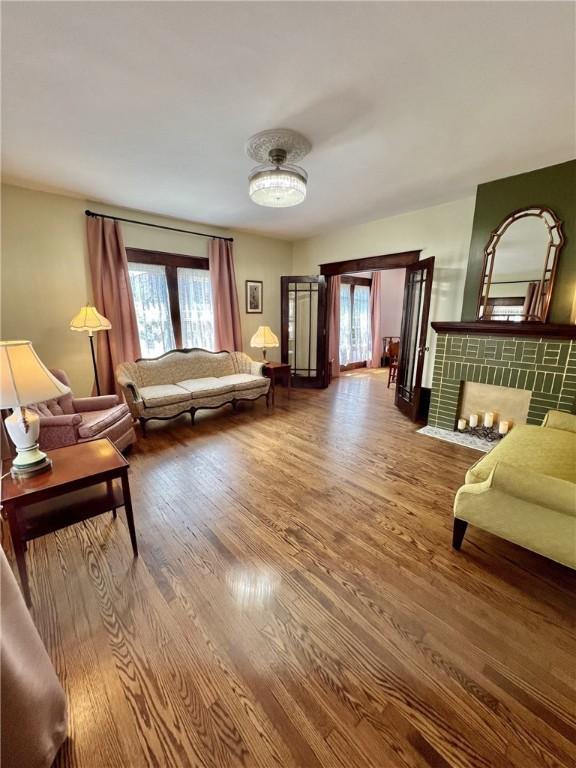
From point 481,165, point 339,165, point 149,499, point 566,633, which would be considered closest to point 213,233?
point 339,165

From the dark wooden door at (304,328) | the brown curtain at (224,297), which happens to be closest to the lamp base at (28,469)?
the brown curtain at (224,297)

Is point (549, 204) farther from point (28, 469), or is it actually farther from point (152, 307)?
point (152, 307)

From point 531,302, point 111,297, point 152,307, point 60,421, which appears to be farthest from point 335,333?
point 60,421

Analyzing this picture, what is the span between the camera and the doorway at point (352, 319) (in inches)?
154

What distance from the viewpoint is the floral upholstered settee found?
345 centimetres

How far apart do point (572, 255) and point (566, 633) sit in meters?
3.01

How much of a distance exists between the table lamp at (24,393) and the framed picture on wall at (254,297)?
4.02 meters

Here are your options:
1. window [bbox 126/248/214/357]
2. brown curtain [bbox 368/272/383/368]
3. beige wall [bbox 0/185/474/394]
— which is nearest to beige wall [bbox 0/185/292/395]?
beige wall [bbox 0/185/474/394]

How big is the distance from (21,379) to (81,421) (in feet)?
3.77

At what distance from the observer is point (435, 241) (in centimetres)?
379

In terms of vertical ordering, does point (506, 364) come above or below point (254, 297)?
below

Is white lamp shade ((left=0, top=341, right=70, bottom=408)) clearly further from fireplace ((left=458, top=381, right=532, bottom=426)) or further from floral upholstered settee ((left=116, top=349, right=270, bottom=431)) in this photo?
fireplace ((left=458, top=381, right=532, bottom=426))

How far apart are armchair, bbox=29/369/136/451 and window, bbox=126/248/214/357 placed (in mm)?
1509

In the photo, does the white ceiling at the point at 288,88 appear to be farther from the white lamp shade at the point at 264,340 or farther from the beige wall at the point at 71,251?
the white lamp shade at the point at 264,340
